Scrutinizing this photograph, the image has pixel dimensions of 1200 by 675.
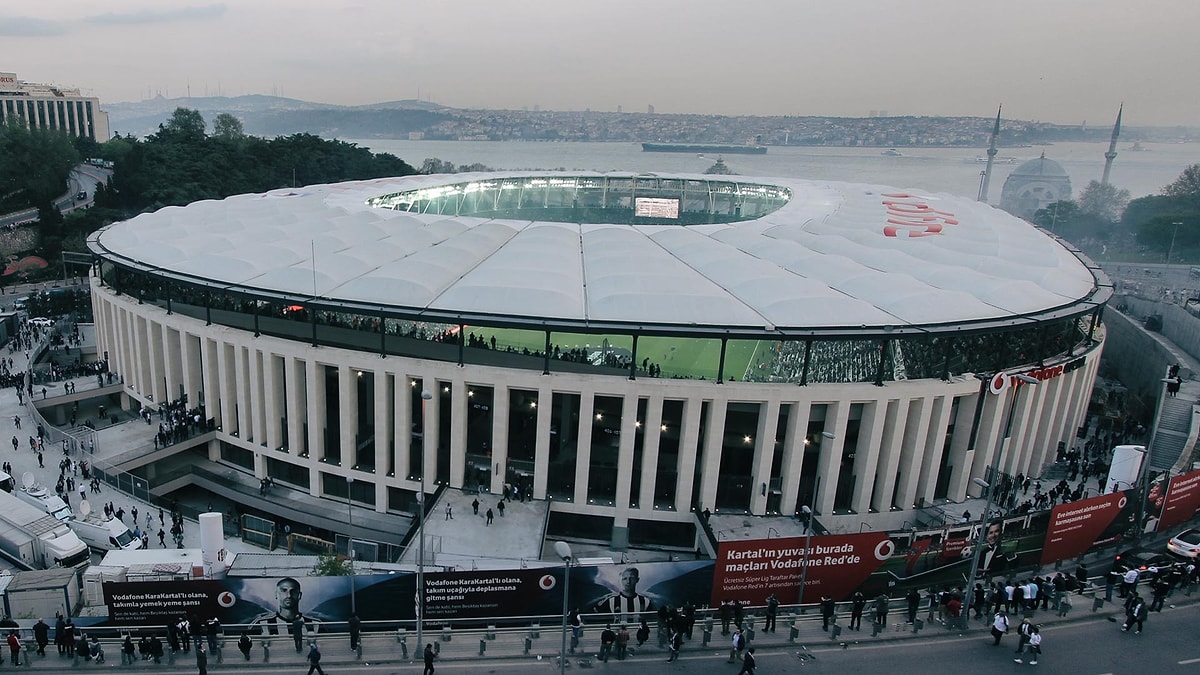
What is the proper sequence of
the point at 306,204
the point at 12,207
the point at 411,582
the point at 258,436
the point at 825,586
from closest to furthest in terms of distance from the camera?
1. the point at 411,582
2. the point at 825,586
3. the point at 258,436
4. the point at 306,204
5. the point at 12,207

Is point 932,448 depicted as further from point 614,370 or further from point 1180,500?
point 614,370

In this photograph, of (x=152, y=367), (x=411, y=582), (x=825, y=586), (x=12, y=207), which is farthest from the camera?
(x=12, y=207)

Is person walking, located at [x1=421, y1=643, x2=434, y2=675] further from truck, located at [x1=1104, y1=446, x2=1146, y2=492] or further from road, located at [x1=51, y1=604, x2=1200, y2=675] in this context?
truck, located at [x1=1104, y1=446, x2=1146, y2=492]

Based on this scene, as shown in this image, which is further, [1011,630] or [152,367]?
[152,367]

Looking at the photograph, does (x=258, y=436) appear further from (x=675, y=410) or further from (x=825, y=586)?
(x=825, y=586)

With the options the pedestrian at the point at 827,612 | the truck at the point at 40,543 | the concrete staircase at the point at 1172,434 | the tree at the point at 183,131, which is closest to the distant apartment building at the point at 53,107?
the tree at the point at 183,131

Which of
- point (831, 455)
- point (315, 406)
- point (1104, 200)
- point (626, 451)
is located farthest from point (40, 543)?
point (1104, 200)

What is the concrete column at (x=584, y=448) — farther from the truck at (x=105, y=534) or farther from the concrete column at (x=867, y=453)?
the truck at (x=105, y=534)

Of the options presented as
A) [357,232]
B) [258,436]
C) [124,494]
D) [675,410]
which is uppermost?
[357,232]

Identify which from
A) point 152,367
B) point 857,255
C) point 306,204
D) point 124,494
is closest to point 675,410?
point 857,255
